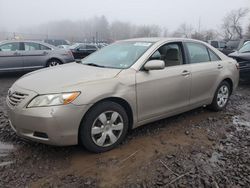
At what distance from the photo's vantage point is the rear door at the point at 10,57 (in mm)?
8688

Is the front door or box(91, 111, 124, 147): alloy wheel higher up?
the front door

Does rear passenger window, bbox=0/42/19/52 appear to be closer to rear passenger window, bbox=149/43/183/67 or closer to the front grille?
the front grille

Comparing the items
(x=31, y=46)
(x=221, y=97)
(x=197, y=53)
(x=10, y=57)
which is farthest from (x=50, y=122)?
(x=31, y=46)

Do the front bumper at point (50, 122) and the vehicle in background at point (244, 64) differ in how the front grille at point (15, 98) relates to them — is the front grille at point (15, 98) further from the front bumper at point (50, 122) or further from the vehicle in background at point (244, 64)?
the vehicle in background at point (244, 64)

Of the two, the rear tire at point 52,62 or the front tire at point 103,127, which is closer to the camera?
the front tire at point 103,127

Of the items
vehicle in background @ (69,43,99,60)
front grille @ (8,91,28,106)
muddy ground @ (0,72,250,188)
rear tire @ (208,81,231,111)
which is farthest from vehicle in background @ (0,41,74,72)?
rear tire @ (208,81,231,111)

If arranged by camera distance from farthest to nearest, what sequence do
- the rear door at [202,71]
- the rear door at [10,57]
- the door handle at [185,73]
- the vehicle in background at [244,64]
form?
1. the rear door at [10,57]
2. the vehicle in background at [244,64]
3. the rear door at [202,71]
4. the door handle at [185,73]

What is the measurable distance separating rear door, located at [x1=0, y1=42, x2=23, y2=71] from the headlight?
6.51m

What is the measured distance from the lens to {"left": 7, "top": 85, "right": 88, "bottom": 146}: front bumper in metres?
2.94

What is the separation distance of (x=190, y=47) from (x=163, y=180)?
2594 millimetres

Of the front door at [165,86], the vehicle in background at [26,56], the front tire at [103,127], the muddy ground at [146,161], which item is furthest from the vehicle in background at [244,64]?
the vehicle in background at [26,56]

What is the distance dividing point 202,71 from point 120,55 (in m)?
1.53

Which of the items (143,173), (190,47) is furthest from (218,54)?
(143,173)

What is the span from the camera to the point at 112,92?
10.9 ft
